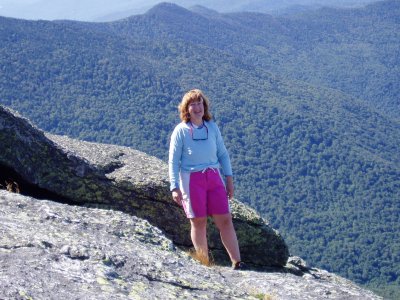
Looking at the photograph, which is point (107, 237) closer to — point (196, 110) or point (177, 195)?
point (177, 195)

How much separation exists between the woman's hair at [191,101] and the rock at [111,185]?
6.95 feet

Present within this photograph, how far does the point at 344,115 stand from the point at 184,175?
18018 cm

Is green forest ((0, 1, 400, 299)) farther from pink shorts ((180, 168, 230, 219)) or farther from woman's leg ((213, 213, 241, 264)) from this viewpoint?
pink shorts ((180, 168, 230, 219))

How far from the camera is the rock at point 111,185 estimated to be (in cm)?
924

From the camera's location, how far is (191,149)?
28.0 ft

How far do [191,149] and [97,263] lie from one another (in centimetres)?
310

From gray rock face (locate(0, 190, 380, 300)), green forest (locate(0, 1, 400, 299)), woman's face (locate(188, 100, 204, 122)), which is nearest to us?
gray rock face (locate(0, 190, 380, 300))

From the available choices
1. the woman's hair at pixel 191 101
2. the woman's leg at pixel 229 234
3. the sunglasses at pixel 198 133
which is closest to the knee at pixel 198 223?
the woman's leg at pixel 229 234

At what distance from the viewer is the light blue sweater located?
850cm

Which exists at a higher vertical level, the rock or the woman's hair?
the woman's hair

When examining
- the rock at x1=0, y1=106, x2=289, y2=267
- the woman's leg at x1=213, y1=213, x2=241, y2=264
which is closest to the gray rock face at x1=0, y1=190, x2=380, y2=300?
the woman's leg at x1=213, y1=213, x2=241, y2=264

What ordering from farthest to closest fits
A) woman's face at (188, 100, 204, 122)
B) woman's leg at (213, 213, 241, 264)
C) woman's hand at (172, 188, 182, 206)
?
woman's leg at (213, 213, 241, 264), woman's hand at (172, 188, 182, 206), woman's face at (188, 100, 204, 122)

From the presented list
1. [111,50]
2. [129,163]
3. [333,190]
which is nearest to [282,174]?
[333,190]

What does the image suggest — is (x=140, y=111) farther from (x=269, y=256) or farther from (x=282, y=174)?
(x=269, y=256)
